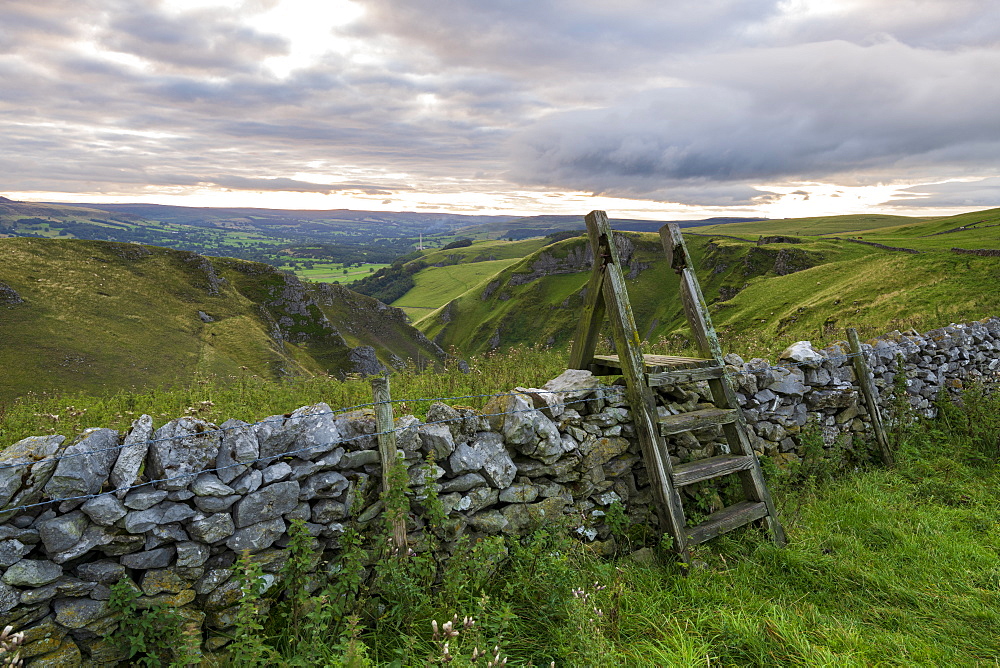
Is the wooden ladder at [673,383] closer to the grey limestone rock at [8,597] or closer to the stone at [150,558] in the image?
the stone at [150,558]

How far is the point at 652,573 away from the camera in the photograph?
5.05 meters

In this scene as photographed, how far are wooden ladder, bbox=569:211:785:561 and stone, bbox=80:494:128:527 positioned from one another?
4951mm

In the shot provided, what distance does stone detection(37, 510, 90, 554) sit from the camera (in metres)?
3.42

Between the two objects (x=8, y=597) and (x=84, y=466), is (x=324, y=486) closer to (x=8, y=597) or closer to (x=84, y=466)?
(x=84, y=466)

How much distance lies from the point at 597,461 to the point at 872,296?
29333mm

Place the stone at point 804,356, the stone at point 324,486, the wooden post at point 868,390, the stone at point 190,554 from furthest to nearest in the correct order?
the wooden post at point 868,390
the stone at point 804,356
the stone at point 324,486
the stone at point 190,554

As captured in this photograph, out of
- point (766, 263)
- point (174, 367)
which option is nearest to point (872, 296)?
point (174, 367)

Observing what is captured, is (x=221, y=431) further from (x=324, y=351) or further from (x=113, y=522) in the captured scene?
(x=324, y=351)

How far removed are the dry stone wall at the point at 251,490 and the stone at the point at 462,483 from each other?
0.05 feet

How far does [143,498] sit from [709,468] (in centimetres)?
553

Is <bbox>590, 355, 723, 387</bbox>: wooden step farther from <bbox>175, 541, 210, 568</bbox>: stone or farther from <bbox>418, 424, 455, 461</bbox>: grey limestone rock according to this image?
<bbox>175, 541, 210, 568</bbox>: stone

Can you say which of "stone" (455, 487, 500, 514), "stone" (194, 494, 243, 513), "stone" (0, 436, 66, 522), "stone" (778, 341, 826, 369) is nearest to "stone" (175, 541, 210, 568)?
"stone" (194, 494, 243, 513)

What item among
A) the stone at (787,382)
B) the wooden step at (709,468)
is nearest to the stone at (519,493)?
the wooden step at (709,468)

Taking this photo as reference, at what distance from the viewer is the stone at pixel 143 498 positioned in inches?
143
